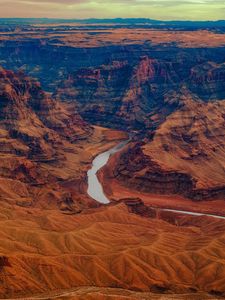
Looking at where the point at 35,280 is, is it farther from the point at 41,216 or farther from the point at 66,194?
the point at 66,194

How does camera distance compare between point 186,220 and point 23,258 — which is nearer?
point 23,258

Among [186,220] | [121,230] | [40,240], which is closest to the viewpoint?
[40,240]

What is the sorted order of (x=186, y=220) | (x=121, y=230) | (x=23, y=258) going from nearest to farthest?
(x=23, y=258), (x=121, y=230), (x=186, y=220)

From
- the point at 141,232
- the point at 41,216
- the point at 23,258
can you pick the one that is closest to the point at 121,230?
the point at 141,232

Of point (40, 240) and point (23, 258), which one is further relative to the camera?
point (40, 240)

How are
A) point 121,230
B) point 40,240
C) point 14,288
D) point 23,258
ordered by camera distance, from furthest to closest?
point 121,230 → point 40,240 → point 23,258 → point 14,288

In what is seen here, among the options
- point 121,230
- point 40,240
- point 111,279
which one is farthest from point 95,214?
point 111,279

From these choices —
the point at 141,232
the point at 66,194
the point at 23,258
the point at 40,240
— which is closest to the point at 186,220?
the point at 141,232

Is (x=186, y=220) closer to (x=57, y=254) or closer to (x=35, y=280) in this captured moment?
(x=57, y=254)

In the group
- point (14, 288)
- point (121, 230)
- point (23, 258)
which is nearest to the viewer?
point (14, 288)
